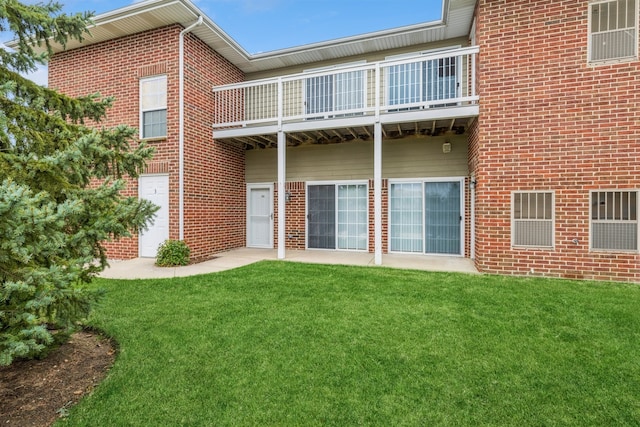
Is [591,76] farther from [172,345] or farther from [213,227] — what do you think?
[213,227]

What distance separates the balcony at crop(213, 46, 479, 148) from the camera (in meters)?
7.21

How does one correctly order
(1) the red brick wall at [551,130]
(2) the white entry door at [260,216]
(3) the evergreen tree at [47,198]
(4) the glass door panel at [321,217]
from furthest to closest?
(2) the white entry door at [260,216], (4) the glass door panel at [321,217], (1) the red brick wall at [551,130], (3) the evergreen tree at [47,198]

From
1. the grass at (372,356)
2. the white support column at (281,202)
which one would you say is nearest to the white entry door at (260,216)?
the white support column at (281,202)

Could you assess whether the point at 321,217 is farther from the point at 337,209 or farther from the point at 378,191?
the point at 378,191

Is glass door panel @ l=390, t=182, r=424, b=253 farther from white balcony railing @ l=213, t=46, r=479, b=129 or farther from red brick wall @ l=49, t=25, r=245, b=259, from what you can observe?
red brick wall @ l=49, t=25, r=245, b=259

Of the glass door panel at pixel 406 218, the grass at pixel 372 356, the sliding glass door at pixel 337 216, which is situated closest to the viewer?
the grass at pixel 372 356

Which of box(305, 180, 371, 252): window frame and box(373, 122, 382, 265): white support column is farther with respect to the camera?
box(305, 180, 371, 252): window frame

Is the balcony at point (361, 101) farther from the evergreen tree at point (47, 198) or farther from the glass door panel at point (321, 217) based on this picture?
the evergreen tree at point (47, 198)

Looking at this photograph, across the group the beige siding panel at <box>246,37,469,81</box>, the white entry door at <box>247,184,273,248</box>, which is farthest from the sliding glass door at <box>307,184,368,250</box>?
the beige siding panel at <box>246,37,469,81</box>

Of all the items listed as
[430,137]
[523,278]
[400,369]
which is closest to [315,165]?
[430,137]

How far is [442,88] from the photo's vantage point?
8078 mm

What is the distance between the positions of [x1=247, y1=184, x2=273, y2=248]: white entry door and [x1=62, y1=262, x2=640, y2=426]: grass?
5.04 meters

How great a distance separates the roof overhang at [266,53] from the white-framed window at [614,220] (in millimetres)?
4844

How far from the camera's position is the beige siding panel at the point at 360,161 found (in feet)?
27.9
